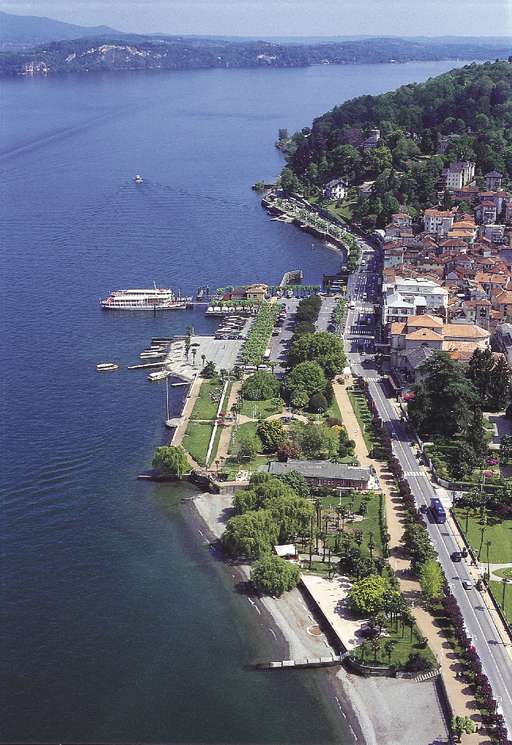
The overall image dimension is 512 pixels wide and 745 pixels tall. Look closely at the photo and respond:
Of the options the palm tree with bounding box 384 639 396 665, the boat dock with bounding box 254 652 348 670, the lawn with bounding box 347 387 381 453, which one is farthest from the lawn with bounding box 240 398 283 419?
the boat dock with bounding box 254 652 348 670

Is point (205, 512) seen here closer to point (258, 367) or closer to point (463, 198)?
point (258, 367)

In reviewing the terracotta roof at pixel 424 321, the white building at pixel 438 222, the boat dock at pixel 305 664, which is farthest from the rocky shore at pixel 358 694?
the white building at pixel 438 222

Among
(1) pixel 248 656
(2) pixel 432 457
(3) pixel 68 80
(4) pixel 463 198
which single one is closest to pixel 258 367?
(2) pixel 432 457

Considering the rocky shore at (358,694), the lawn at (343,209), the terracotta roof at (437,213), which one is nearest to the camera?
the rocky shore at (358,694)

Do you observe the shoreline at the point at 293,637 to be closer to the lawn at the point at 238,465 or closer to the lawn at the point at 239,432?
the lawn at the point at 238,465

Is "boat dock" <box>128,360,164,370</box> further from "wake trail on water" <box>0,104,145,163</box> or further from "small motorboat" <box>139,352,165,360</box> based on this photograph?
"wake trail on water" <box>0,104,145,163</box>

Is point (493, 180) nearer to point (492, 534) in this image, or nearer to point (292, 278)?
point (292, 278)

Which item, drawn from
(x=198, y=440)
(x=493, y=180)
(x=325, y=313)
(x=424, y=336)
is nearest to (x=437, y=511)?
Result: (x=198, y=440)
